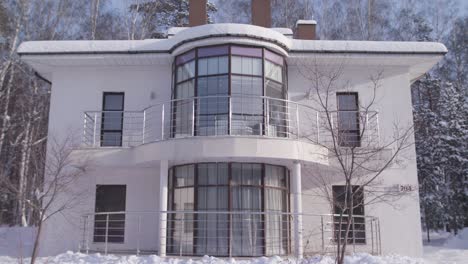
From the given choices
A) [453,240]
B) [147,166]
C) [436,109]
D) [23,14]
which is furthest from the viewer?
[436,109]

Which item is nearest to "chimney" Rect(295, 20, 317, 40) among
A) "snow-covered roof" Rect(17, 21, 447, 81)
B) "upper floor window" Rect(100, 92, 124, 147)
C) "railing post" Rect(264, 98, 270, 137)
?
"snow-covered roof" Rect(17, 21, 447, 81)

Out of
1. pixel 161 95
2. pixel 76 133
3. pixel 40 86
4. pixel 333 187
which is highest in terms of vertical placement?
pixel 40 86

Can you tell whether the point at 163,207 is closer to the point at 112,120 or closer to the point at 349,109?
the point at 112,120

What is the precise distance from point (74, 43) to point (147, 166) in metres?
4.53

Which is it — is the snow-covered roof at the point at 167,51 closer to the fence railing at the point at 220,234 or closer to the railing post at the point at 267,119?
the railing post at the point at 267,119

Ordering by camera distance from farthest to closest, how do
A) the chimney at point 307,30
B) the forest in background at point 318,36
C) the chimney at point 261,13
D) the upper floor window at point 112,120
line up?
1. the forest in background at point 318,36
2. the chimney at point 307,30
3. the chimney at point 261,13
4. the upper floor window at point 112,120

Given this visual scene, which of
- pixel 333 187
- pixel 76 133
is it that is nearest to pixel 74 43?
pixel 76 133

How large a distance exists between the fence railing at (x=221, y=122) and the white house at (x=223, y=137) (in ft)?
0.12

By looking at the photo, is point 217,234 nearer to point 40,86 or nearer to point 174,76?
point 174,76

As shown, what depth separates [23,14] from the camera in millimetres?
23828

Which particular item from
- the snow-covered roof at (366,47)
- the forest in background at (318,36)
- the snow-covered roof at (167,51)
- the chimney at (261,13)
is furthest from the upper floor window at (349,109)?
the forest in background at (318,36)

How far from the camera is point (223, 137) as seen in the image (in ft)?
39.7

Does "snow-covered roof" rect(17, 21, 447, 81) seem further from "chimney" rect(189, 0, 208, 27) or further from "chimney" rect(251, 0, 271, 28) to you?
"chimney" rect(251, 0, 271, 28)

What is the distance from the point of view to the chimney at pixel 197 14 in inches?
667
